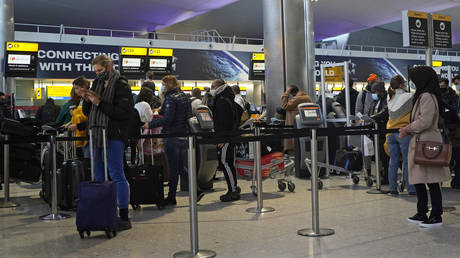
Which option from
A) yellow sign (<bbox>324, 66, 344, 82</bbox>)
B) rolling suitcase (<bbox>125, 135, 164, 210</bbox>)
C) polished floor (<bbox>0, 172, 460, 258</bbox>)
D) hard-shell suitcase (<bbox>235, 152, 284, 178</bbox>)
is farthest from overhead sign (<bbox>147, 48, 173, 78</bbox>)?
rolling suitcase (<bbox>125, 135, 164, 210</bbox>)

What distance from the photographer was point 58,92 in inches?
649

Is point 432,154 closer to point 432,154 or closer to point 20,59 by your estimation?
point 432,154

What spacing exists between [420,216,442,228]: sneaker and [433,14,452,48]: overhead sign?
19.5ft

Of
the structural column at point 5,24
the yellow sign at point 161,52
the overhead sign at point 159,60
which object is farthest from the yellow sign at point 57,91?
the structural column at point 5,24

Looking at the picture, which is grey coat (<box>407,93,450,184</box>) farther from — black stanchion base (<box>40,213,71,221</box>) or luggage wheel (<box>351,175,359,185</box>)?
black stanchion base (<box>40,213,71,221</box>)

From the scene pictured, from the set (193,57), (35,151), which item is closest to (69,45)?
(193,57)

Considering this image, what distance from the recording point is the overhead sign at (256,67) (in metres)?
15.3

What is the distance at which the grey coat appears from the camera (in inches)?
170

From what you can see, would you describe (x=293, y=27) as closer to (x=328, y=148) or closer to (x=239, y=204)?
(x=328, y=148)

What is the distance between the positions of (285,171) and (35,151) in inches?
135

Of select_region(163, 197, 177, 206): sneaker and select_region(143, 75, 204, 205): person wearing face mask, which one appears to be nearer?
select_region(143, 75, 204, 205): person wearing face mask

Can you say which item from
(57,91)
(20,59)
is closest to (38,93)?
(57,91)

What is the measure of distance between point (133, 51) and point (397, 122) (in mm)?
10025

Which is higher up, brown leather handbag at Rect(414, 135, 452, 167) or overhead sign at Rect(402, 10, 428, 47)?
overhead sign at Rect(402, 10, 428, 47)
